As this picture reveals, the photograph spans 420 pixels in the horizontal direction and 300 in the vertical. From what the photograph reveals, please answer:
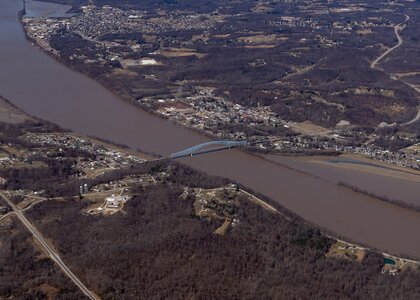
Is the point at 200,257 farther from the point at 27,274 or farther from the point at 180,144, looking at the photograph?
the point at 180,144

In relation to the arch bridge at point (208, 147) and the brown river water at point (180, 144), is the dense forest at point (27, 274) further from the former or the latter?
the arch bridge at point (208, 147)

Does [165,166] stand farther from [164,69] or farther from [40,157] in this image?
[164,69]

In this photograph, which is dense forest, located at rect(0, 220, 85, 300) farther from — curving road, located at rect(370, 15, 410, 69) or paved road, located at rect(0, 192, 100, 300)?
curving road, located at rect(370, 15, 410, 69)

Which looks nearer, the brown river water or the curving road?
the brown river water

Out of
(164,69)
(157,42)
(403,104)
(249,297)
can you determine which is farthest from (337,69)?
(249,297)

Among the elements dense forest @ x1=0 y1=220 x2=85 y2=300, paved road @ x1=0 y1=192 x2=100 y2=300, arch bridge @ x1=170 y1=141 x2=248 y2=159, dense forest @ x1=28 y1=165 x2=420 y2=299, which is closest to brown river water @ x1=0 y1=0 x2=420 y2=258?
arch bridge @ x1=170 y1=141 x2=248 y2=159
